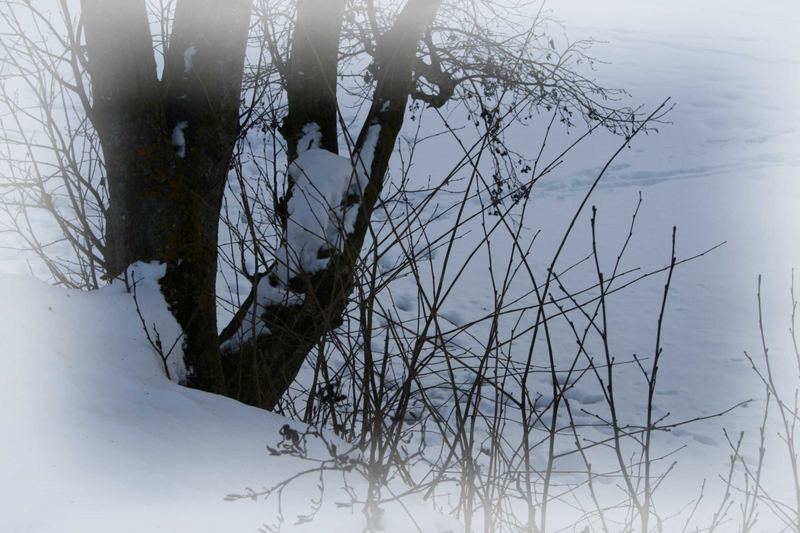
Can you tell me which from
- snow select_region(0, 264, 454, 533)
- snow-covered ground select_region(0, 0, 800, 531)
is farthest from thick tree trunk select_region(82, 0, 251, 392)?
snow select_region(0, 264, 454, 533)

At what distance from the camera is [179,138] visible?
2.71m

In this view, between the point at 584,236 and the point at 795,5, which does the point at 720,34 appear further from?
the point at 584,236

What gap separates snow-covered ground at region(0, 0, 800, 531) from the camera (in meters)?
1.39

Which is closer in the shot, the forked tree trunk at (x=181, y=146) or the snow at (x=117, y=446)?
the snow at (x=117, y=446)

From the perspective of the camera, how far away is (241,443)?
171cm

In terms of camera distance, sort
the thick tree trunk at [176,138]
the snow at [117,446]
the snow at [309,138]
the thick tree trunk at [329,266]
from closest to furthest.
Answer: the snow at [117,446] → the thick tree trunk at [176,138] → the thick tree trunk at [329,266] → the snow at [309,138]

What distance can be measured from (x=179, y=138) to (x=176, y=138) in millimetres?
11

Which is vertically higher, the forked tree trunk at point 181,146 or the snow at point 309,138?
the snow at point 309,138

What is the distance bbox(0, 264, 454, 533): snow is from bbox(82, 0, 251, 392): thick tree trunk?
0.47 meters

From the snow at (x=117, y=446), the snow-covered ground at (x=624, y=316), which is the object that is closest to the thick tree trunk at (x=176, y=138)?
the snow-covered ground at (x=624, y=316)

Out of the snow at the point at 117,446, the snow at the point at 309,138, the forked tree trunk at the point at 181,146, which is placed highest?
the snow at the point at 309,138

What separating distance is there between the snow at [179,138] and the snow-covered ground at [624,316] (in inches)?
24.1

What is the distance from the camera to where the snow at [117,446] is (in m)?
1.30

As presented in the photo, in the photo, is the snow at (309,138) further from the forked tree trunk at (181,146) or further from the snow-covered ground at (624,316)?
the snow-covered ground at (624,316)
